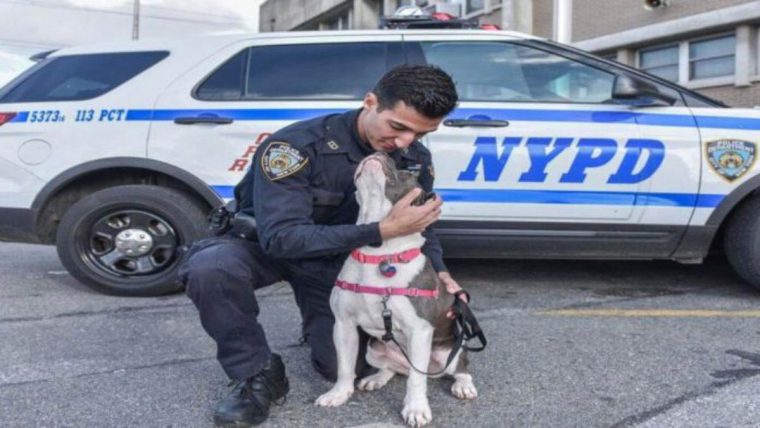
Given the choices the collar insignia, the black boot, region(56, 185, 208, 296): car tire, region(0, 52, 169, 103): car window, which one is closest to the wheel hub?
region(56, 185, 208, 296): car tire

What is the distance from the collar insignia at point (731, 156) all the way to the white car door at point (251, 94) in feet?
6.17

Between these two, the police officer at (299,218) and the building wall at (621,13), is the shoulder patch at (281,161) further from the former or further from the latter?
the building wall at (621,13)

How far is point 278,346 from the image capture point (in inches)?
125

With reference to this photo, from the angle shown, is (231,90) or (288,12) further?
(288,12)

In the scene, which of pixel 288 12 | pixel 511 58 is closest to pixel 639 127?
pixel 511 58

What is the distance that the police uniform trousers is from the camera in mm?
2254

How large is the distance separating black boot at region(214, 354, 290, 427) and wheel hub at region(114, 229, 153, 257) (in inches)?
79.4

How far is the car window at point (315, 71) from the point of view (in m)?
4.07

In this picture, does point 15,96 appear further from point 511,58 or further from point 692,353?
point 692,353

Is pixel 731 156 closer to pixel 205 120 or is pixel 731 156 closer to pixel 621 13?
pixel 205 120

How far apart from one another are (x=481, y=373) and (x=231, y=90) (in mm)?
2313

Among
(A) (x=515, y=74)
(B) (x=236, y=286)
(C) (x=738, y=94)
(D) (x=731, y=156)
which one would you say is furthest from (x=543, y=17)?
(B) (x=236, y=286)

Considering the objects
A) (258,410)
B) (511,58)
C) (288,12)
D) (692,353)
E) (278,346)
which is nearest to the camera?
(258,410)

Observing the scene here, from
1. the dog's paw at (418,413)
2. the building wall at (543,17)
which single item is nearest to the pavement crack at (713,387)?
the dog's paw at (418,413)
